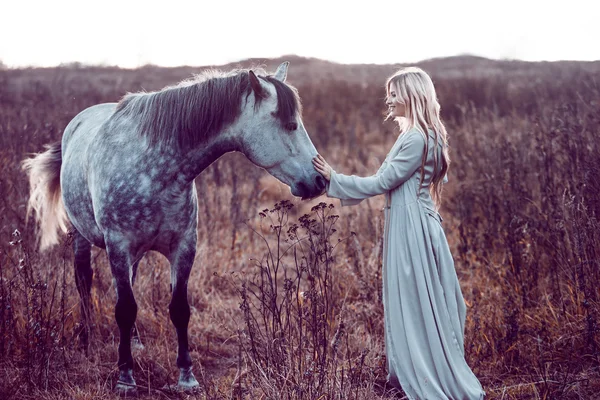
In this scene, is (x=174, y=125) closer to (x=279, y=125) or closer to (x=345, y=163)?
(x=279, y=125)

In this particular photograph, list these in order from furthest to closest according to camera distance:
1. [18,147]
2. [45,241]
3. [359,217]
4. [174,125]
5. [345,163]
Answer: [345,163] < [359,217] < [18,147] < [45,241] < [174,125]

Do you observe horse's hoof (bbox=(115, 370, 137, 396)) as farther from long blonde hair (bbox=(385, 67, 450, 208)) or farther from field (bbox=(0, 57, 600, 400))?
long blonde hair (bbox=(385, 67, 450, 208))

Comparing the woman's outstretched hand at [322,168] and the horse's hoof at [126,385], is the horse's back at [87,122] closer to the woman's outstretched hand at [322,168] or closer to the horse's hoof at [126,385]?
the horse's hoof at [126,385]

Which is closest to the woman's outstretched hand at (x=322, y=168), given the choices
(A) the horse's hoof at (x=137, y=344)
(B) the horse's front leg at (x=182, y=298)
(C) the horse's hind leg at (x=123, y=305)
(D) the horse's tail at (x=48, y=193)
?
(B) the horse's front leg at (x=182, y=298)

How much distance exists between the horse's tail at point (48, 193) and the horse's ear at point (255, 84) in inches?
99.9

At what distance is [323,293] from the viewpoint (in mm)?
4750

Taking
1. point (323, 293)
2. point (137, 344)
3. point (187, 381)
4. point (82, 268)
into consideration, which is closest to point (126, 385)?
point (187, 381)

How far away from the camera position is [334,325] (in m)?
4.27

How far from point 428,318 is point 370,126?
11.4 metres

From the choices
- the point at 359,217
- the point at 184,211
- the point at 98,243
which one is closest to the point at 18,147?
the point at 98,243

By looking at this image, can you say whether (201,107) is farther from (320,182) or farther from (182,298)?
(182,298)

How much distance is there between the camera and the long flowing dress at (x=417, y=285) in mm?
3092

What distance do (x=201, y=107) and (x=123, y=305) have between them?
1417mm

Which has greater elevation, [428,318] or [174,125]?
[174,125]
